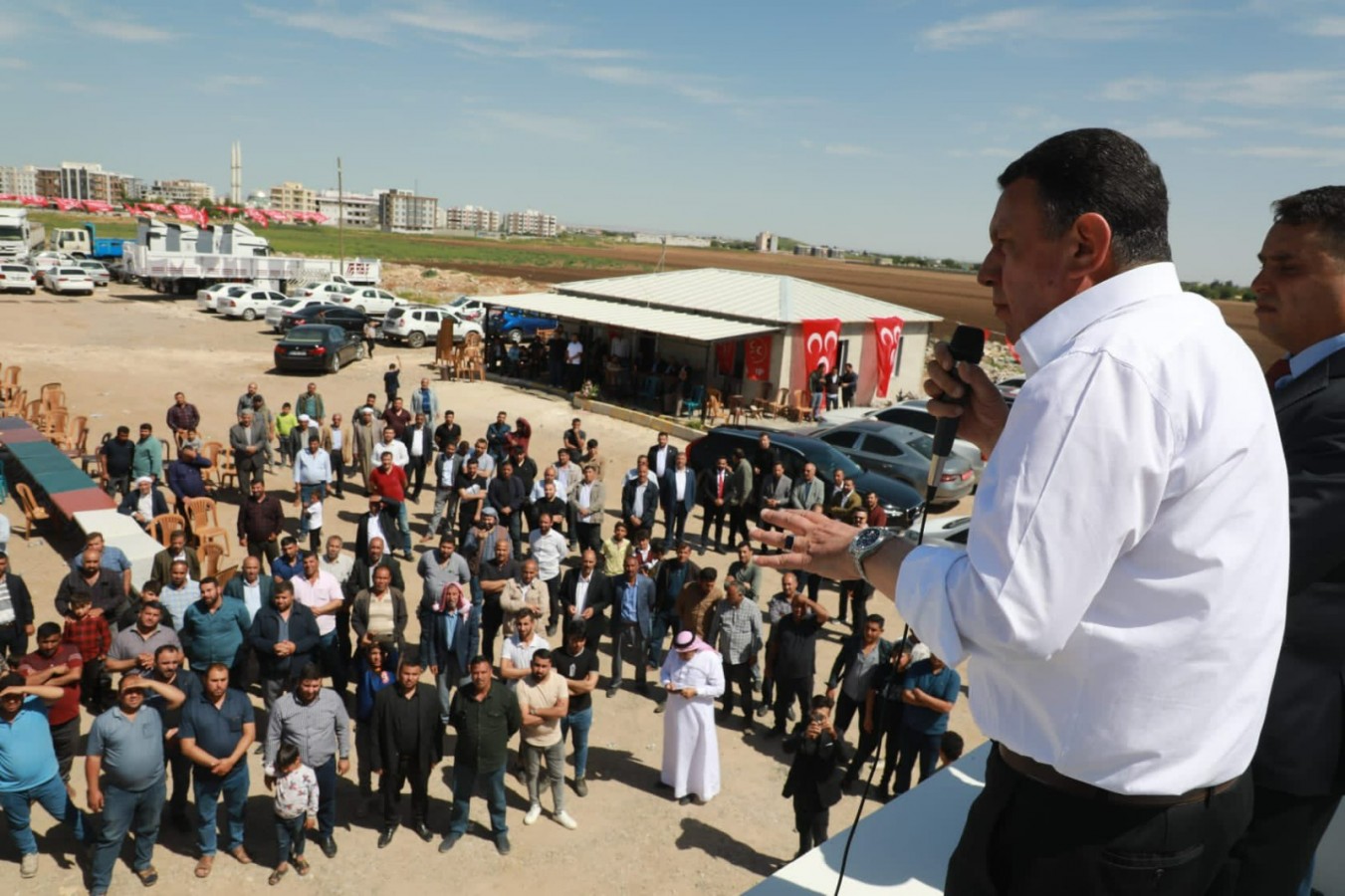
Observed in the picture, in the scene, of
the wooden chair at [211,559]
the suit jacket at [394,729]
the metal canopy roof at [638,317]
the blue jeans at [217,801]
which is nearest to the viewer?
the blue jeans at [217,801]

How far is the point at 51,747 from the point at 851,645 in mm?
6651

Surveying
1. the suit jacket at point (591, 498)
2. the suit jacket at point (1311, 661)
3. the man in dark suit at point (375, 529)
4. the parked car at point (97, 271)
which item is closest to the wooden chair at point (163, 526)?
the man in dark suit at point (375, 529)

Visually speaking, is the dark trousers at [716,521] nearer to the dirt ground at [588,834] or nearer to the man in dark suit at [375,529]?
the dirt ground at [588,834]

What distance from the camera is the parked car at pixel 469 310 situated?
3366cm

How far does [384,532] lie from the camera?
11.7 metres

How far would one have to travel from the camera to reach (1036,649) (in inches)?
44.6

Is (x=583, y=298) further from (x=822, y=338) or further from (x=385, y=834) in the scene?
(x=385, y=834)

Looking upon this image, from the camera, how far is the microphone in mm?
1913

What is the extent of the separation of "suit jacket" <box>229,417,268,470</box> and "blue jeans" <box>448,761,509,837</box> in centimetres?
894

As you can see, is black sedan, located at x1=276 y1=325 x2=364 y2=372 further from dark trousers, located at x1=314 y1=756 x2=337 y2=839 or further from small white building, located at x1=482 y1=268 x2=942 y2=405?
dark trousers, located at x1=314 y1=756 x2=337 y2=839

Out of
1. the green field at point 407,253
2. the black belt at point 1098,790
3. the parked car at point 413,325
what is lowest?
the parked car at point 413,325

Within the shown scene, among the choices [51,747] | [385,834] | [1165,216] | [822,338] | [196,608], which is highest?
[1165,216]

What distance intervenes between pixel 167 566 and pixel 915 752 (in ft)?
24.8

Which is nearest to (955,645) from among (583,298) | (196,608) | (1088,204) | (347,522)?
(1088,204)
